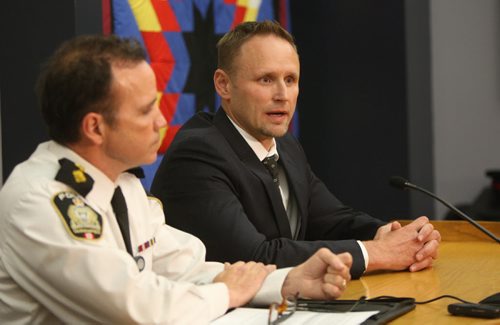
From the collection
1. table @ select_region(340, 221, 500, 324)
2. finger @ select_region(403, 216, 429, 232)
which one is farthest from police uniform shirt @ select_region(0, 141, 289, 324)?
finger @ select_region(403, 216, 429, 232)

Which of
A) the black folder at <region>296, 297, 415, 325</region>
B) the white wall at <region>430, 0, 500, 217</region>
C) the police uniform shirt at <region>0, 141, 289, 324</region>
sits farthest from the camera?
the white wall at <region>430, 0, 500, 217</region>

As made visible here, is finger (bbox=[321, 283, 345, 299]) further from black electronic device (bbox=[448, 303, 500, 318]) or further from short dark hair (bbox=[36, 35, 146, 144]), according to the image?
short dark hair (bbox=[36, 35, 146, 144])

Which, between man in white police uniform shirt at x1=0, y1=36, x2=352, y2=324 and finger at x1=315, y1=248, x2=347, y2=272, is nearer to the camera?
man in white police uniform shirt at x1=0, y1=36, x2=352, y2=324

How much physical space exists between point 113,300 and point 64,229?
160 millimetres

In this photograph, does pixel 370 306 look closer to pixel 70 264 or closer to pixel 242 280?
pixel 242 280

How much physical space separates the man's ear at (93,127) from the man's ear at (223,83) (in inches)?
46.1

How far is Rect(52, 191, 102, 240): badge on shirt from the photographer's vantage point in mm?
1689

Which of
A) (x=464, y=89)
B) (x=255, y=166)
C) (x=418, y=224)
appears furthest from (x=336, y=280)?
(x=464, y=89)

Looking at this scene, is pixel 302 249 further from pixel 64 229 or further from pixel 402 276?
pixel 64 229

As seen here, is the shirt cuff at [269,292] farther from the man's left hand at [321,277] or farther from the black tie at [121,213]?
the black tie at [121,213]

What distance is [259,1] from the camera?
201 inches

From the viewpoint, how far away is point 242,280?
6.67 feet

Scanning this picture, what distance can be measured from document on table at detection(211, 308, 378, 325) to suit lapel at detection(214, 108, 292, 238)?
0.89m

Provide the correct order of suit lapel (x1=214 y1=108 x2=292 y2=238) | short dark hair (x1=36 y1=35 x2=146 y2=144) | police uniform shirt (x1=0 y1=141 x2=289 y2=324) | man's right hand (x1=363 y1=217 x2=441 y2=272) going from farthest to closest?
suit lapel (x1=214 y1=108 x2=292 y2=238) → man's right hand (x1=363 y1=217 x2=441 y2=272) → short dark hair (x1=36 y1=35 x2=146 y2=144) → police uniform shirt (x1=0 y1=141 x2=289 y2=324)
